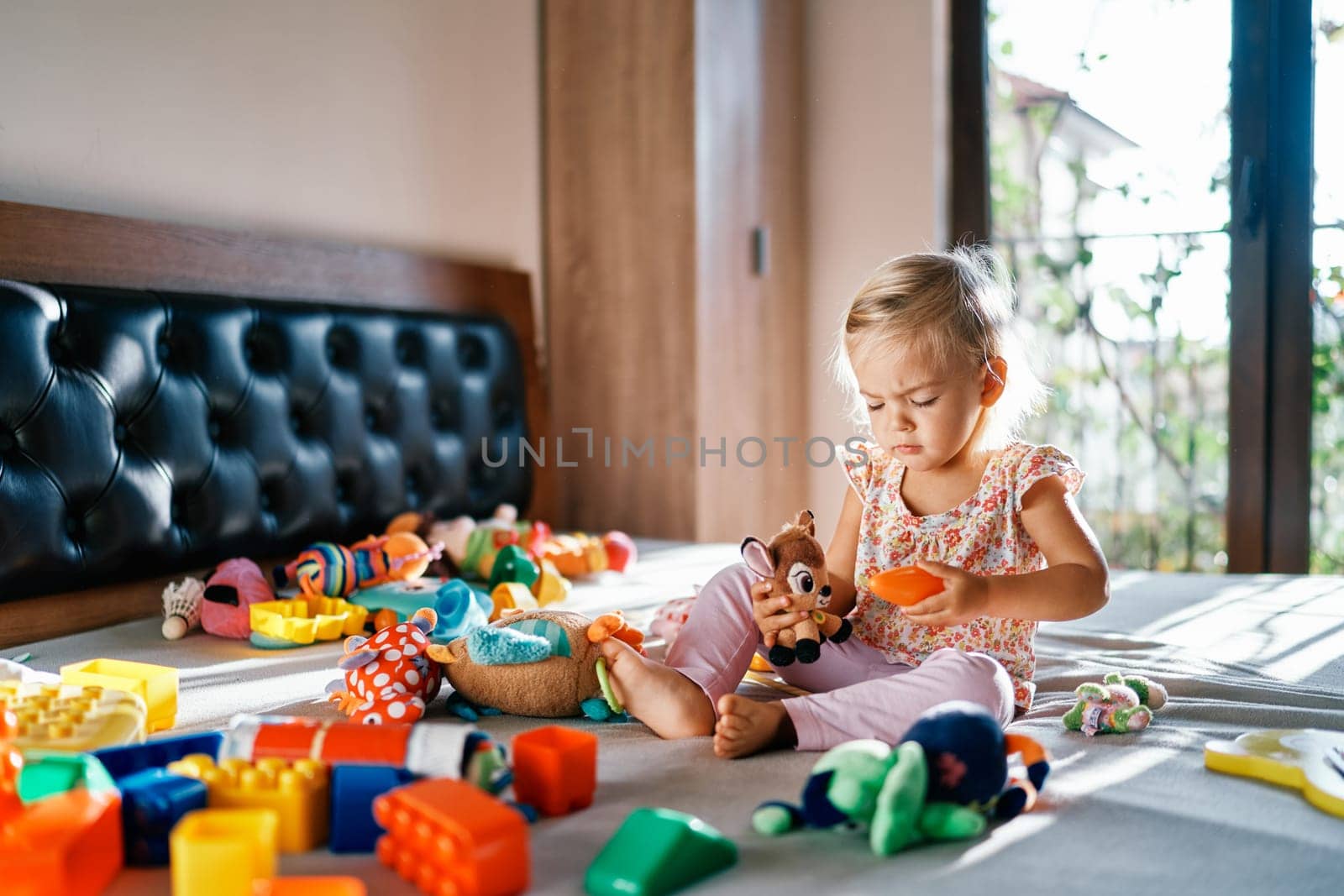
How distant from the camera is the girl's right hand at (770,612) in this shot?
3.91 ft

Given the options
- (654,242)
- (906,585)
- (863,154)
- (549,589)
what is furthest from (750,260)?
(906,585)

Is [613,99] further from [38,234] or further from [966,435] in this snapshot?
[966,435]

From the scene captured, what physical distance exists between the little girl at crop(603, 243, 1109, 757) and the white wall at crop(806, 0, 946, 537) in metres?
1.38

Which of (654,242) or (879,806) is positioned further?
(654,242)

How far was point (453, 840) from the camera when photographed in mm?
720

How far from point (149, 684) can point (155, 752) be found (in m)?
0.21

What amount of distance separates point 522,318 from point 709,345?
1.45 ft

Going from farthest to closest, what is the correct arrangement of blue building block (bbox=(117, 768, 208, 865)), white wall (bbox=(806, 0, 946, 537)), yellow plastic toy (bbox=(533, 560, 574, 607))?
white wall (bbox=(806, 0, 946, 537)), yellow plastic toy (bbox=(533, 560, 574, 607)), blue building block (bbox=(117, 768, 208, 865))

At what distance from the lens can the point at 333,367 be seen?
191 centimetres

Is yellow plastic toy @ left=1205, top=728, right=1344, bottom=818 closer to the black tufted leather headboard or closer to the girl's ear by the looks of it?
the girl's ear

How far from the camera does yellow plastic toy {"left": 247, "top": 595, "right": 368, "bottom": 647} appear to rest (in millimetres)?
1439

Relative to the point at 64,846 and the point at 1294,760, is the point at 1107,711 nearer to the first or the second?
the point at 1294,760

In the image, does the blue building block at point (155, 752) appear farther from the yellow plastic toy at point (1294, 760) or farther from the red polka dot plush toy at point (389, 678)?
the yellow plastic toy at point (1294, 760)

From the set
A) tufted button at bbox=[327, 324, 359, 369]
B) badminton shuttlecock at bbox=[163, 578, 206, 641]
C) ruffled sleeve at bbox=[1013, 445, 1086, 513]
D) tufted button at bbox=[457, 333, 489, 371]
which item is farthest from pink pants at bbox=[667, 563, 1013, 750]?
tufted button at bbox=[457, 333, 489, 371]
